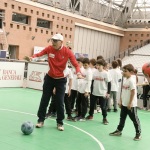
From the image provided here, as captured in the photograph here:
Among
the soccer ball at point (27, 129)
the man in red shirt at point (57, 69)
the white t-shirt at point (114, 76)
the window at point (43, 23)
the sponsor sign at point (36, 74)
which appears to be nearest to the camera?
the soccer ball at point (27, 129)

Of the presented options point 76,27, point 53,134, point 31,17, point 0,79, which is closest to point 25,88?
point 0,79

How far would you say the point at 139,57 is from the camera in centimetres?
3684

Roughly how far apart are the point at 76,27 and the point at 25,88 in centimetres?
2001

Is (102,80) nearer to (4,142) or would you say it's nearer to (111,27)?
(4,142)

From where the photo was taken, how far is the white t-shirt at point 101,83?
8.64 m

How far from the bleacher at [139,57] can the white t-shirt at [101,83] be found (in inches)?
1044

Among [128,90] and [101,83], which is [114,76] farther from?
[128,90]

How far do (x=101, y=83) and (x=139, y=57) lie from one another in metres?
29.0

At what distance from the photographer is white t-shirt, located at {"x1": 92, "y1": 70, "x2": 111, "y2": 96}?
864cm

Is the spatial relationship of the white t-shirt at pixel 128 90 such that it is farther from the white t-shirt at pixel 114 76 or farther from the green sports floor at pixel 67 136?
the white t-shirt at pixel 114 76

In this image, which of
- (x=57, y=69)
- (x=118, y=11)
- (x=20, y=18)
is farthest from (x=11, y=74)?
(x=118, y=11)

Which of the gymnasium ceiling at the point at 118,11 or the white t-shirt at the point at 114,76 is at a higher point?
the gymnasium ceiling at the point at 118,11

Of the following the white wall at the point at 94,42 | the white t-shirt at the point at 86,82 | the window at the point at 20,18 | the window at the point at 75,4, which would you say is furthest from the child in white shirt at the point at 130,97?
the white wall at the point at 94,42

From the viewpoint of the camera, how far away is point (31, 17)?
98.7ft
